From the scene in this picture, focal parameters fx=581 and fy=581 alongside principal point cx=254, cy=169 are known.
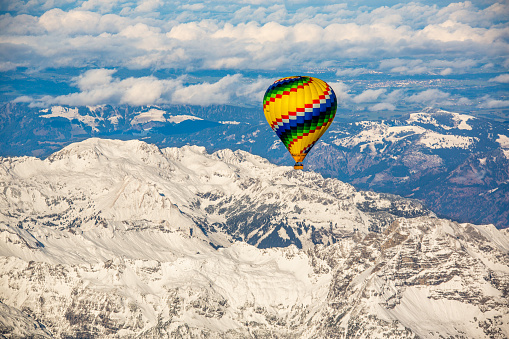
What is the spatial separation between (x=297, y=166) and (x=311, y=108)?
2085 cm

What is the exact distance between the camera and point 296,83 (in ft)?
655

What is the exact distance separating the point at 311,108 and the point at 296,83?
1005cm

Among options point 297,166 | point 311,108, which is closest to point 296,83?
point 311,108

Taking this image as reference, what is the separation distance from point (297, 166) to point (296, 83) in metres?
28.8

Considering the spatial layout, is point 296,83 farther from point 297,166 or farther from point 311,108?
point 297,166

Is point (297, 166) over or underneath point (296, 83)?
underneath

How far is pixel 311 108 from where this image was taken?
19925 cm

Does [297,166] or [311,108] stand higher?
[311,108]

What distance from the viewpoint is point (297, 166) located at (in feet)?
642
